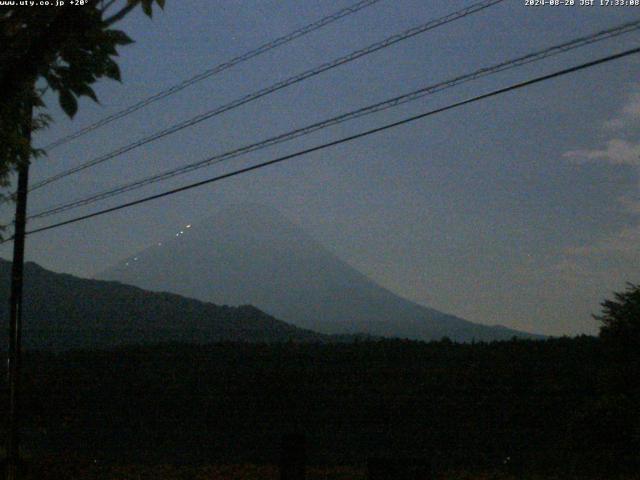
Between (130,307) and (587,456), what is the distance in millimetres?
74557

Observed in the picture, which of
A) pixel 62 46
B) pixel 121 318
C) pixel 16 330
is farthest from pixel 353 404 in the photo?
pixel 121 318

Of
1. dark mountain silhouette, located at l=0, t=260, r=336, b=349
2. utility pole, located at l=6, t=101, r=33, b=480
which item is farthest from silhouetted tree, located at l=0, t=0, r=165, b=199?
dark mountain silhouette, located at l=0, t=260, r=336, b=349

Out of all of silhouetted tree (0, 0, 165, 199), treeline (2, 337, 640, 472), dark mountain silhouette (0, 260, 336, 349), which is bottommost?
treeline (2, 337, 640, 472)

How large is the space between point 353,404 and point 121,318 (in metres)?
60.5

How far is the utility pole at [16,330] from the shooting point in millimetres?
15031

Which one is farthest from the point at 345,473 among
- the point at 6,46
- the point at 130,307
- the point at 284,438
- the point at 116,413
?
the point at 130,307

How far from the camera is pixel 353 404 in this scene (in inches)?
990

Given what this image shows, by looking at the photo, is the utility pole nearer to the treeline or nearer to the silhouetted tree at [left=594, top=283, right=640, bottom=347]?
the treeline

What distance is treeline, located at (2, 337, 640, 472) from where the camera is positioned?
16.2 metres

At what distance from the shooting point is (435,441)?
20375mm

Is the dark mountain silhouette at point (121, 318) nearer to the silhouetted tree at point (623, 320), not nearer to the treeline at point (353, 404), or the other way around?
the treeline at point (353, 404)

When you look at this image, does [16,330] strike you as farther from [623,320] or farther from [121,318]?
[121,318]

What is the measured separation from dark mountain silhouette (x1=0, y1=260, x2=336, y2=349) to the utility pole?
1970 inches

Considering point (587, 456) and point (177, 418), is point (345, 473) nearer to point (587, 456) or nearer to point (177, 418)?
point (587, 456)
